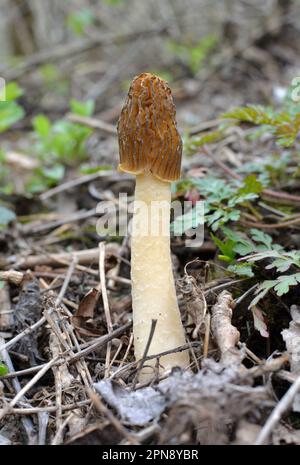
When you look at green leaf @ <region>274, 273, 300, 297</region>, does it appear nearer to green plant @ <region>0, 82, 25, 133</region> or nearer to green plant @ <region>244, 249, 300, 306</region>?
green plant @ <region>244, 249, 300, 306</region>

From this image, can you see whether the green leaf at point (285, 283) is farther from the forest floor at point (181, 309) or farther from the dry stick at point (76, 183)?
the dry stick at point (76, 183)

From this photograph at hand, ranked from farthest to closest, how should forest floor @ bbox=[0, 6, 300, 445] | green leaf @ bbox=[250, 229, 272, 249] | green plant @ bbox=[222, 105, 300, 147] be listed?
green plant @ bbox=[222, 105, 300, 147] < green leaf @ bbox=[250, 229, 272, 249] < forest floor @ bbox=[0, 6, 300, 445]

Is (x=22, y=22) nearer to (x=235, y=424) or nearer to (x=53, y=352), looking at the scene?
(x=53, y=352)

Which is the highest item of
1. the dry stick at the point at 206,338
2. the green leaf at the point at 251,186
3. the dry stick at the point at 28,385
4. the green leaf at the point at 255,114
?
the green leaf at the point at 255,114

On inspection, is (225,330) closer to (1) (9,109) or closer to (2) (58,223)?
(2) (58,223)

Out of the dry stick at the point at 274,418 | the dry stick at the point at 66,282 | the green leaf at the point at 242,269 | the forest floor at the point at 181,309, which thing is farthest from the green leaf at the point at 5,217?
the dry stick at the point at 274,418

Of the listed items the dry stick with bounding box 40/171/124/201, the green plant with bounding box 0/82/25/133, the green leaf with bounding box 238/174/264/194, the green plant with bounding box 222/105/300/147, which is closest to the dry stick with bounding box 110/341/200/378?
the green leaf with bounding box 238/174/264/194

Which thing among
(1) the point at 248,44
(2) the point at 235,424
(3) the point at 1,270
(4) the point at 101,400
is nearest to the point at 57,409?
(4) the point at 101,400
